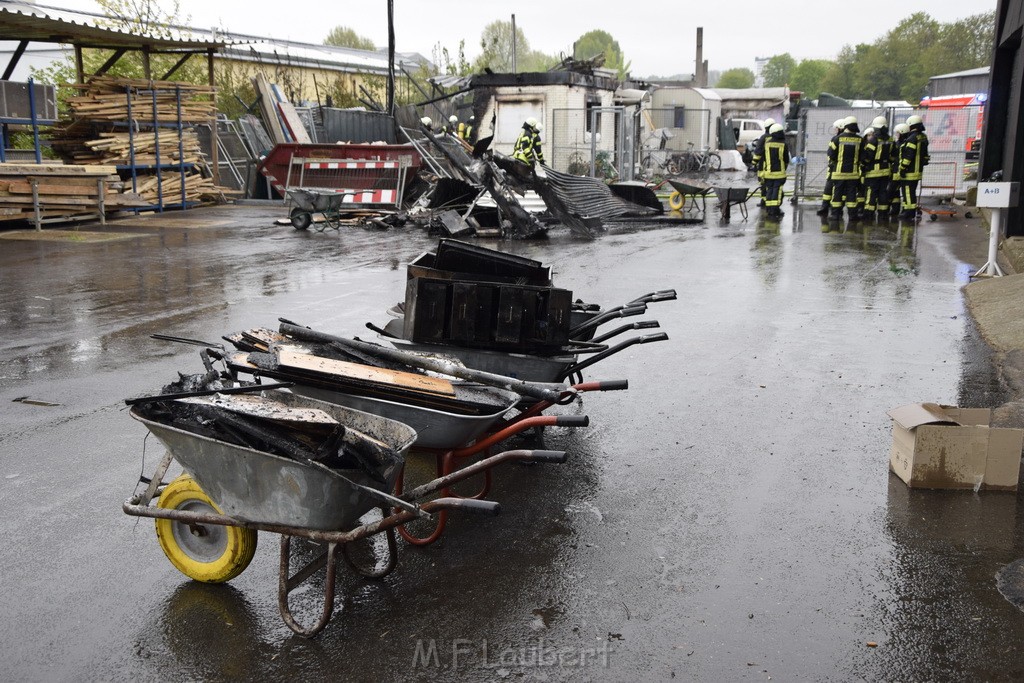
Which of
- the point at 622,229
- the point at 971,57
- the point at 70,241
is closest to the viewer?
the point at 70,241

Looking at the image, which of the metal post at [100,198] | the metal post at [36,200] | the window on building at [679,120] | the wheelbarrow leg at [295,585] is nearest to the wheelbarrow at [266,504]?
the wheelbarrow leg at [295,585]

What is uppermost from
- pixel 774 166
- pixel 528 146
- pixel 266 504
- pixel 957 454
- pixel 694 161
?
pixel 694 161

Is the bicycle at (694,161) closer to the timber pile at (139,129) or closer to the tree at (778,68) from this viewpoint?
the timber pile at (139,129)

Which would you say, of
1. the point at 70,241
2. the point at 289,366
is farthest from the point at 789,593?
the point at 70,241

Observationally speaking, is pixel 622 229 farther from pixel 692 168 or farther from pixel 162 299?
pixel 692 168

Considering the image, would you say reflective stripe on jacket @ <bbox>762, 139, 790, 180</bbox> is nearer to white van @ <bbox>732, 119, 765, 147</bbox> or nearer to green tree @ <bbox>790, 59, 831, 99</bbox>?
white van @ <bbox>732, 119, 765, 147</bbox>

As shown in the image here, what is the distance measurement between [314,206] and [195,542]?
14.7m

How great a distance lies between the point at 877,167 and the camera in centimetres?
1942

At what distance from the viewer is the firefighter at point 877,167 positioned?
1923cm

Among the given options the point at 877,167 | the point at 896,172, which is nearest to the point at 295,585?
the point at 877,167

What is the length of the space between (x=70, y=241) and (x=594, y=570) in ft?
48.4

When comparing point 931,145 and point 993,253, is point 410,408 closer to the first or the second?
point 993,253

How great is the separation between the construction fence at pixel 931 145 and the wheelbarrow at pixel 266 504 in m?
21.3

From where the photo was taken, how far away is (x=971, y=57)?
81875 millimetres
